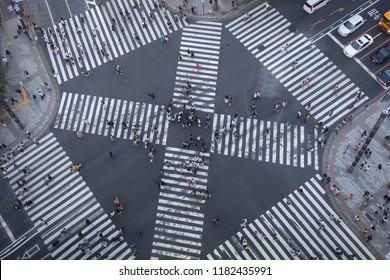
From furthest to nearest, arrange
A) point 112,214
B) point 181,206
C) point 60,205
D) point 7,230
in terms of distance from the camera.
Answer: point 60,205
point 181,206
point 7,230
point 112,214

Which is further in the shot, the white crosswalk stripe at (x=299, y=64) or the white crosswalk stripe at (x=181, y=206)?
the white crosswalk stripe at (x=299, y=64)

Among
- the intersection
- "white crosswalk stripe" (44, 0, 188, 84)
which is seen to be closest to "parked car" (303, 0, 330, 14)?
the intersection

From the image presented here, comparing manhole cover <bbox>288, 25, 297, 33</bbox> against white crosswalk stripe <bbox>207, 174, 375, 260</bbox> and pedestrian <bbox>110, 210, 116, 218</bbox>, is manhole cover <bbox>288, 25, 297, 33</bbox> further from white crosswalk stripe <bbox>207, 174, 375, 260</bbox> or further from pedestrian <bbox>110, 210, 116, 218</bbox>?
pedestrian <bbox>110, 210, 116, 218</bbox>

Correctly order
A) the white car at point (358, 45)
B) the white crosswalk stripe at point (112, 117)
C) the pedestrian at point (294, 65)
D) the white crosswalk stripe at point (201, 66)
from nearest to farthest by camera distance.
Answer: the white crosswalk stripe at point (112, 117) < the white crosswalk stripe at point (201, 66) < the white car at point (358, 45) < the pedestrian at point (294, 65)

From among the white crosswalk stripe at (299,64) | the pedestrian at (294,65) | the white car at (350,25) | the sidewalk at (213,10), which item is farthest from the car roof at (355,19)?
the sidewalk at (213,10)

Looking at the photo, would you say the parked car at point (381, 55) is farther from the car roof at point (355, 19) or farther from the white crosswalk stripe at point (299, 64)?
the car roof at point (355, 19)

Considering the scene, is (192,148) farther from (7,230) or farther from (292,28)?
(7,230)

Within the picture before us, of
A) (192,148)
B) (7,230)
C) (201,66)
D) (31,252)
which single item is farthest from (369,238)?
(7,230)
